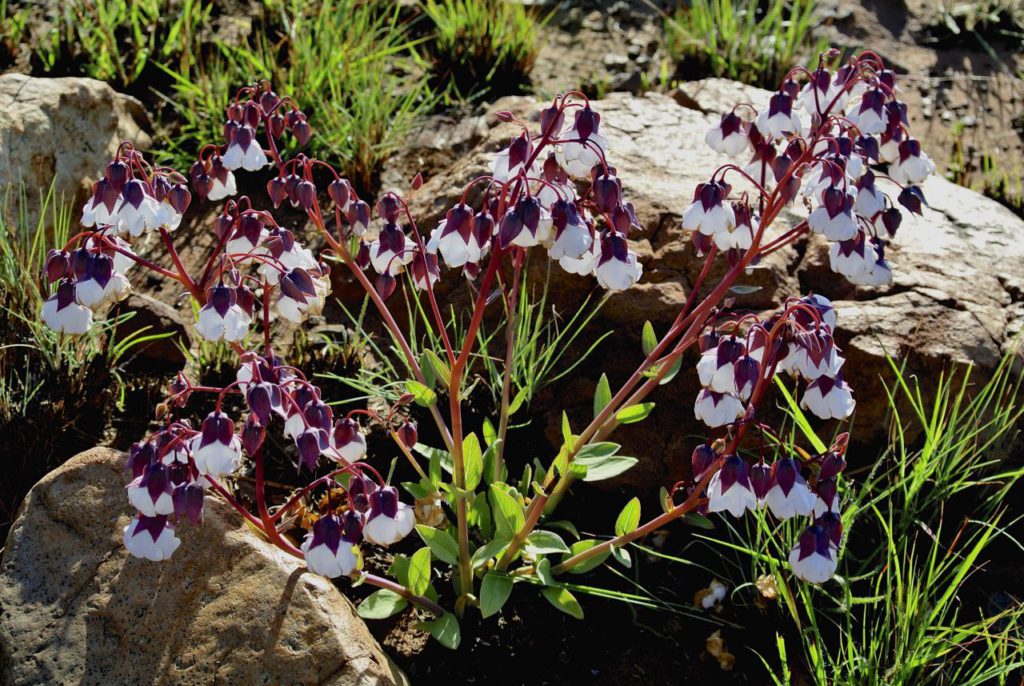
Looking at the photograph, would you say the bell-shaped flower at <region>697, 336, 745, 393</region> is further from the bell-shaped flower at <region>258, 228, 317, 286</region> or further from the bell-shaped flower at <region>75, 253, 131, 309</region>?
the bell-shaped flower at <region>75, 253, 131, 309</region>

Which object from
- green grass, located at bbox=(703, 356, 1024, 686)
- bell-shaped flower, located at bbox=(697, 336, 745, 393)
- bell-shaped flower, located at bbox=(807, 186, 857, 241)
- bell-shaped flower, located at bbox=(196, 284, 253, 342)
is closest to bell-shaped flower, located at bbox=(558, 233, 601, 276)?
bell-shaped flower, located at bbox=(697, 336, 745, 393)

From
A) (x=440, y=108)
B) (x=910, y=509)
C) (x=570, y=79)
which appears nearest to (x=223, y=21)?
(x=440, y=108)

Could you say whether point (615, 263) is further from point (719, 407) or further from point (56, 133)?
point (56, 133)

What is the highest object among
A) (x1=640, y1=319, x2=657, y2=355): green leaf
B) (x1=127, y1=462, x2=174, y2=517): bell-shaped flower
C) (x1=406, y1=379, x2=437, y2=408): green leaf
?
(x1=127, y1=462, x2=174, y2=517): bell-shaped flower

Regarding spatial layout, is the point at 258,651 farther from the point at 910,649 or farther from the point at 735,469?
the point at 910,649

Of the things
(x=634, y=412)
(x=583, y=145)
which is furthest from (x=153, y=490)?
(x=634, y=412)

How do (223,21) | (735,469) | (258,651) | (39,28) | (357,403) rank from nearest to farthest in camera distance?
(735,469) → (258,651) → (357,403) → (39,28) → (223,21)

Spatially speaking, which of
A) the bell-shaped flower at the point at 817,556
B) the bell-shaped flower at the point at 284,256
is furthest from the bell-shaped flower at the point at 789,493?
the bell-shaped flower at the point at 284,256
